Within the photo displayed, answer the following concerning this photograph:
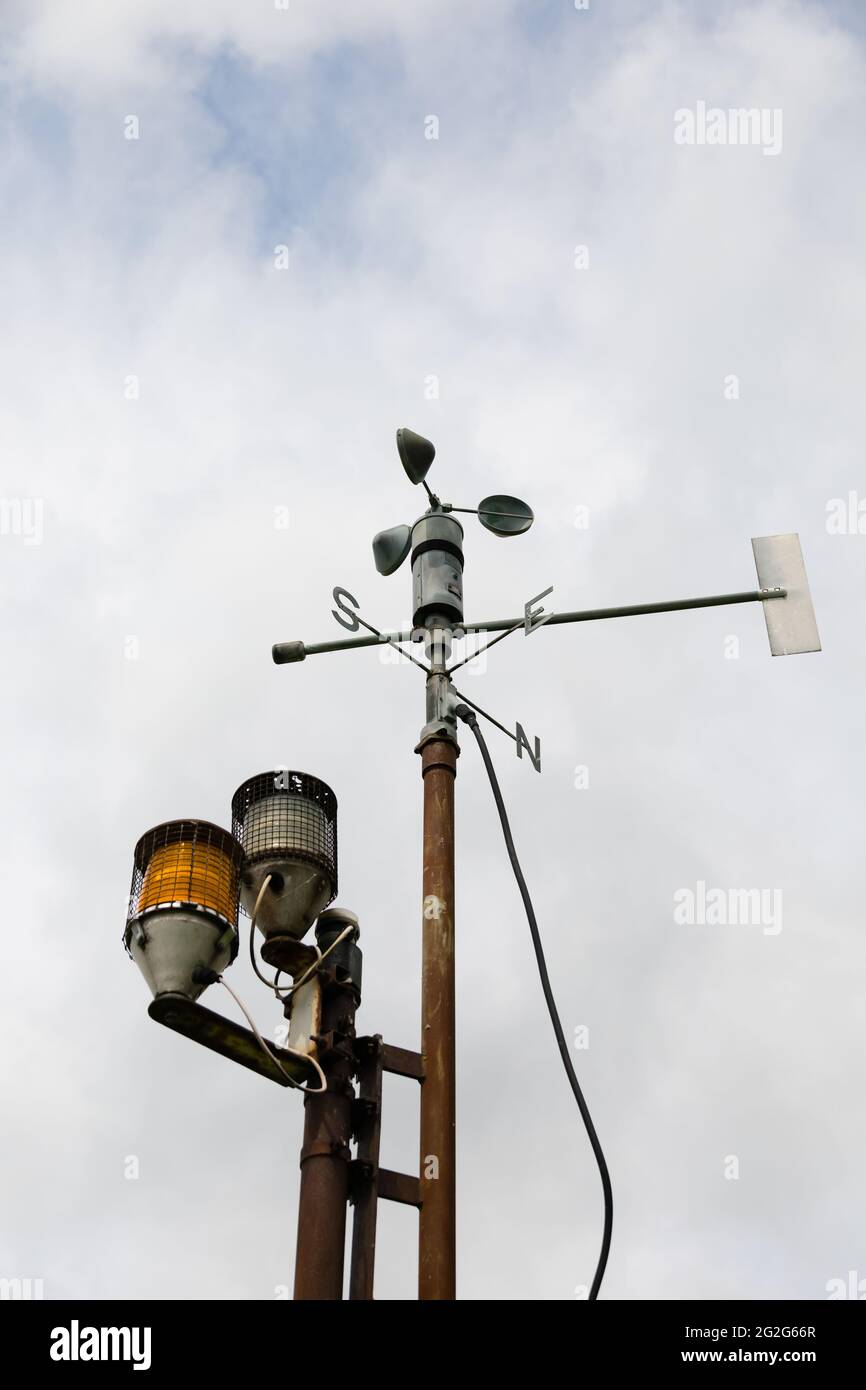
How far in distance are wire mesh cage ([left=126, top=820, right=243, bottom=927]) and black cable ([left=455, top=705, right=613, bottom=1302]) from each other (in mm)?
1407

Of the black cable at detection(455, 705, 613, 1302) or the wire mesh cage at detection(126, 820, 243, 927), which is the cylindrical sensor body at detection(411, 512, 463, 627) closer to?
the black cable at detection(455, 705, 613, 1302)

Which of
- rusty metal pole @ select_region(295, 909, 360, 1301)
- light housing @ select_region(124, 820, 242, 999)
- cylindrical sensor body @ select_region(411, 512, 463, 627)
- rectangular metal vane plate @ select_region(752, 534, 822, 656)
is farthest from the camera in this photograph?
rectangular metal vane plate @ select_region(752, 534, 822, 656)

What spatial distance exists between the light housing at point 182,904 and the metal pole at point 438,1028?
2.87 ft

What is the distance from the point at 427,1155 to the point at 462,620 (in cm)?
289

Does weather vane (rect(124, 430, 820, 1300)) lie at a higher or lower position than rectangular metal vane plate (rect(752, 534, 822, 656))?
lower

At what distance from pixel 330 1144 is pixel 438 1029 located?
65cm

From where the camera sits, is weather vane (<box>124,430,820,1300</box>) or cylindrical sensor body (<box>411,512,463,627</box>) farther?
cylindrical sensor body (<box>411,512,463,627</box>)

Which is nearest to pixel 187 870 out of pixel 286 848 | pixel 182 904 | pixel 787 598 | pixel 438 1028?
pixel 182 904

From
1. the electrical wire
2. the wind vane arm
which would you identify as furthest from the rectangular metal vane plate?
the electrical wire

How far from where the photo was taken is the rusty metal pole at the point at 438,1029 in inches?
223

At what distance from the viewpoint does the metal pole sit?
5660 millimetres

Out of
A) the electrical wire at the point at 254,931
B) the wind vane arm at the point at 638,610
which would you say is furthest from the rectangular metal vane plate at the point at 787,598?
the electrical wire at the point at 254,931
